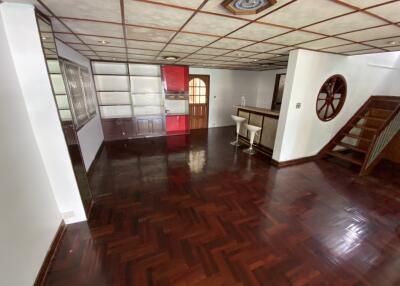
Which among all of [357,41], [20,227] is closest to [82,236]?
[20,227]

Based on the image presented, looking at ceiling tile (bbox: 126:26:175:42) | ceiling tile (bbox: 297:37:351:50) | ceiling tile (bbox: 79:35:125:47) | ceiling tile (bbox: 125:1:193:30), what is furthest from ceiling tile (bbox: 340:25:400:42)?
ceiling tile (bbox: 79:35:125:47)

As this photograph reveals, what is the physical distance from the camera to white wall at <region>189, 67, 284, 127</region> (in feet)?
21.9

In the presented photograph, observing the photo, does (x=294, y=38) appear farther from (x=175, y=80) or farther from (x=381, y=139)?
(x=175, y=80)

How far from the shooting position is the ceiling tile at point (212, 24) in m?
1.78

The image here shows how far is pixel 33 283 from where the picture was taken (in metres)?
1.44

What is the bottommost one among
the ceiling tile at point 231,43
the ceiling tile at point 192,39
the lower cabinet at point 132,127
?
the lower cabinet at point 132,127

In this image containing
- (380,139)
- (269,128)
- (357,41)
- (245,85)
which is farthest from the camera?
(245,85)

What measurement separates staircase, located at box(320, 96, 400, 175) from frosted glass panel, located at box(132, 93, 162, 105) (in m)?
5.19

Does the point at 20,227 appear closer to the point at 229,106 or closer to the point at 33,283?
the point at 33,283

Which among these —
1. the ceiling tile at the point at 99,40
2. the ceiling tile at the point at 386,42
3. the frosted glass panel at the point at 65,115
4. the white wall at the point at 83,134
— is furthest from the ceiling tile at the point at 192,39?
the ceiling tile at the point at 386,42

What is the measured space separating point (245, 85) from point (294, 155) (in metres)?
4.23

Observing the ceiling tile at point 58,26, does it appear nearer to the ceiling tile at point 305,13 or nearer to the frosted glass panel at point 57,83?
the frosted glass panel at point 57,83

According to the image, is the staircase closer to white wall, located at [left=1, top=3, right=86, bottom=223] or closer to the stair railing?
the stair railing

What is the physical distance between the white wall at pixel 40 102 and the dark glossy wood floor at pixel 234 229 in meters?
0.52
